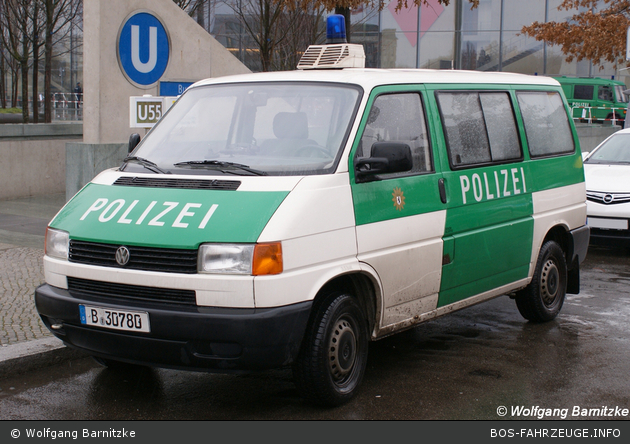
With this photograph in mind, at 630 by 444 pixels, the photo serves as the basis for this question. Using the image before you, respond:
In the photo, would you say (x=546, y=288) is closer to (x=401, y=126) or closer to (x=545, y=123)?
(x=545, y=123)

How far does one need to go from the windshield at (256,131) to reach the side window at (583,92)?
31818 mm

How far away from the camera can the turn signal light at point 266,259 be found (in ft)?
13.6

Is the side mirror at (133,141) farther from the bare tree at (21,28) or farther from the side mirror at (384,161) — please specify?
the bare tree at (21,28)

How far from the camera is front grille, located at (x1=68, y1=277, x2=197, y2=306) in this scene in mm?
4266

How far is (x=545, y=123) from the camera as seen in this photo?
266 inches

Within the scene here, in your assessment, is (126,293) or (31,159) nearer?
(126,293)

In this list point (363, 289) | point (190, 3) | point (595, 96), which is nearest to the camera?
point (363, 289)

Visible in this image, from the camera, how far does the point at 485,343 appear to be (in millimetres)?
6219

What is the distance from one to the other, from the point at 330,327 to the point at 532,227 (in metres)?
2.56

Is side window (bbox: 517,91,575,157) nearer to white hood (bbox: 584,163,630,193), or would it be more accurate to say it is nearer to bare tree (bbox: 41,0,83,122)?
white hood (bbox: 584,163,630,193)

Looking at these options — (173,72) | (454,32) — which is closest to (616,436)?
(173,72)

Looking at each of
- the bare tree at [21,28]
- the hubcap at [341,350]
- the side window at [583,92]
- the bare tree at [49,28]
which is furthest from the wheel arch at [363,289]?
the side window at [583,92]

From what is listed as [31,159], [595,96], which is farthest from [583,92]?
[31,159]

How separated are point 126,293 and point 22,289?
11.0ft
